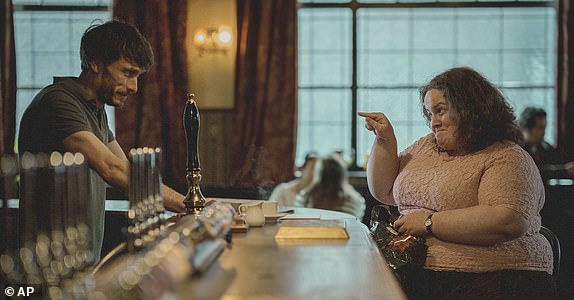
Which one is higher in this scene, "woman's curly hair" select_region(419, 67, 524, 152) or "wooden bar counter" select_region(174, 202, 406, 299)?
"woman's curly hair" select_region(419, 67, 524, 152)

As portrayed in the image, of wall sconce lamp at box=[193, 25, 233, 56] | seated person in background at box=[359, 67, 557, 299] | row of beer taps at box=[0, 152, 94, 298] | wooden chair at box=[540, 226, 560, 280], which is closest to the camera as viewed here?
row of beer taps at box=[0, 152, 94, 298]

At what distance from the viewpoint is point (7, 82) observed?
26.5ft

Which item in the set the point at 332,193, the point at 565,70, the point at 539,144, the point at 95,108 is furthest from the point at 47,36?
the point at 95,108

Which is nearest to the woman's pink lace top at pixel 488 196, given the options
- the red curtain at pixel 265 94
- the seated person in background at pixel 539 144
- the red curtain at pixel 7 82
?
the seated person in background at pixel 539 144

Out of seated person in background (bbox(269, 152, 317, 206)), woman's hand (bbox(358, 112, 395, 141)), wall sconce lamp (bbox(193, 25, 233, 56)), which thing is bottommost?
seated person in background (bbox(269, 152, 317, 206))

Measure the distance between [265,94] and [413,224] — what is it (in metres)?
5.21

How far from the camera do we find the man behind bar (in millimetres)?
2744

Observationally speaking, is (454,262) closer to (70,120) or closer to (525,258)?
(525,258)

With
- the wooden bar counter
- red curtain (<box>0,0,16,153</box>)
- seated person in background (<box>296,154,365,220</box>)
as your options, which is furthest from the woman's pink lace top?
red curtain (<box>0,0,16,153</box>)

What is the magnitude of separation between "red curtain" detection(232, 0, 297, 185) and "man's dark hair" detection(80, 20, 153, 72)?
497cm

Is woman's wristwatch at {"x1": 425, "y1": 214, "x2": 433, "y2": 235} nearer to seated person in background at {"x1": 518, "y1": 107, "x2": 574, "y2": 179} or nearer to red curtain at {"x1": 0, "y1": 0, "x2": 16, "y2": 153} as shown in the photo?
seated person in background at {"x1": 518, "y1": 107, "x2": 574, "y2": 179}

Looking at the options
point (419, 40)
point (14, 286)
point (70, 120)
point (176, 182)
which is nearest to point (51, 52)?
point (176, 182)

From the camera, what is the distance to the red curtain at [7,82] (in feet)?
26.3

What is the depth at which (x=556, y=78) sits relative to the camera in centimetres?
795
